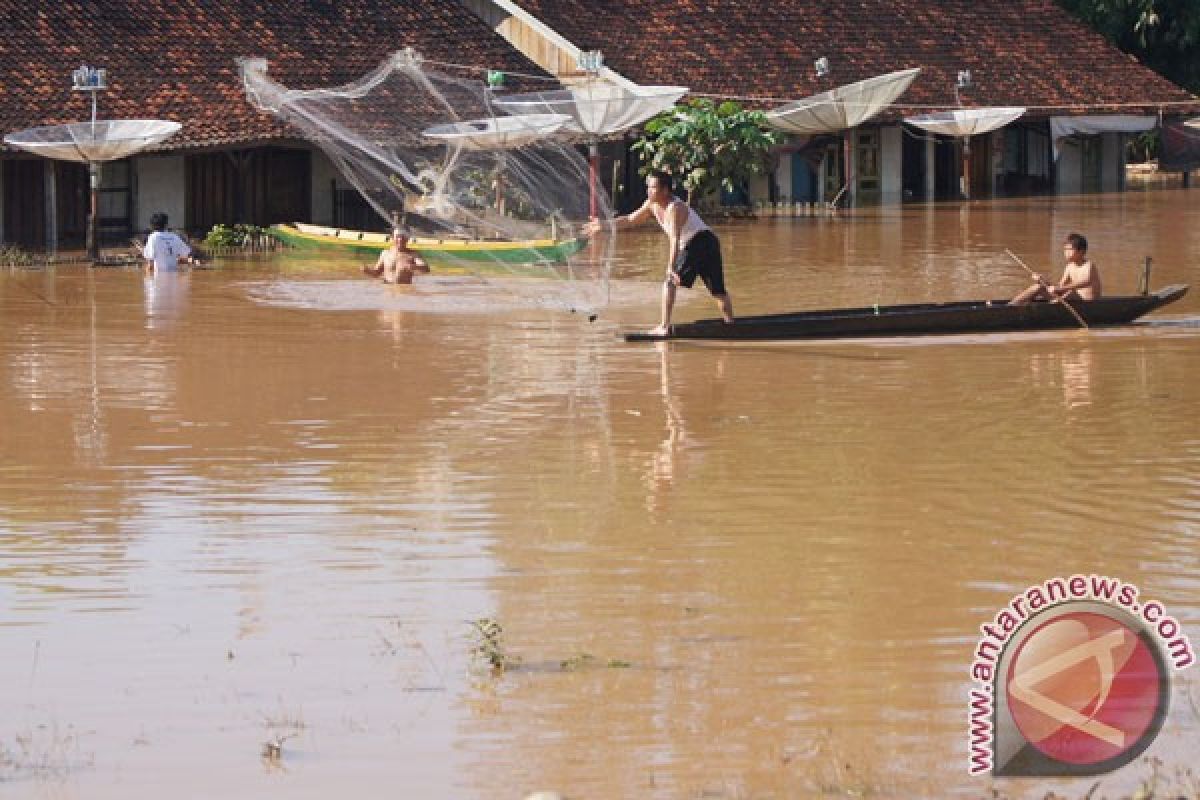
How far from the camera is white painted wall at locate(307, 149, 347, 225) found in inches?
1144

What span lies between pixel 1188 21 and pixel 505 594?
3698 centimetres

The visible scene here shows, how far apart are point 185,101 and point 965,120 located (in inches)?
525

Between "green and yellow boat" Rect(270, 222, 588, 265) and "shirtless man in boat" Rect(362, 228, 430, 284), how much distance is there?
0.17 meters

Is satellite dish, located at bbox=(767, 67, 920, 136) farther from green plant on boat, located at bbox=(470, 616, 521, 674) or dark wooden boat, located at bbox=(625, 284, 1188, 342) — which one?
green plant on boat, located at bbox=(470, 616, 521, 674)

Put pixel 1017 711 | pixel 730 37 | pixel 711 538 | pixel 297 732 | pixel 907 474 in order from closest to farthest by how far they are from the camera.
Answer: pixel 1017 711 < pixel 297 732 < pixel 711 538 < pixel 907 474 < pixel 730 37

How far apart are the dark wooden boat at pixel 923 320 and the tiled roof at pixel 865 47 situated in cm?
1693

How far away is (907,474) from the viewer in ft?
35.7

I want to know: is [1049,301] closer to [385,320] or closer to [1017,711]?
[385,320]

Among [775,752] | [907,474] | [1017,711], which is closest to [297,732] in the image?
[775,752]

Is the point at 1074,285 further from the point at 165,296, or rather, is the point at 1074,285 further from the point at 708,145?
the point at 708,145

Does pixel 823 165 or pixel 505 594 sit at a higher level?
pixel 823 165

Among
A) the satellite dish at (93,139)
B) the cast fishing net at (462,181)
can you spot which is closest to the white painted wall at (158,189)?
the satellite dish at (93,139)

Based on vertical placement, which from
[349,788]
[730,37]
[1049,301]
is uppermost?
[730,37]

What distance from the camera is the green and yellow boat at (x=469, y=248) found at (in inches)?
764
